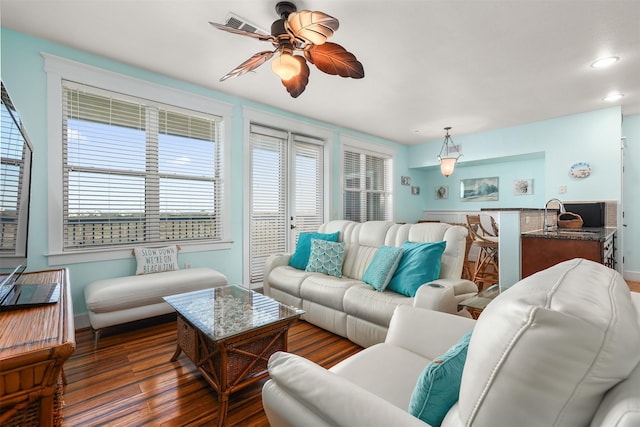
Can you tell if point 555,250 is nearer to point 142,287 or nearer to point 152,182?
point 142,287

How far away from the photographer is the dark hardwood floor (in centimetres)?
157

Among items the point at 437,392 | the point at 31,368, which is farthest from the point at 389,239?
the point at 31,368

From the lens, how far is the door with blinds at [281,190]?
4062mm

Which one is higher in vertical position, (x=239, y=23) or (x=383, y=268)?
(x=239, y=23)

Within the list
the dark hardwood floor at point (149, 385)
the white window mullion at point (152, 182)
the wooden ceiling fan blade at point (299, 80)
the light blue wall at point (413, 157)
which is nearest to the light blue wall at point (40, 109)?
the light blue wall at point (413, 157)

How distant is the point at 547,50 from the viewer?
2.66 meters

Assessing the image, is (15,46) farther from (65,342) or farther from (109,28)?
(65,342)

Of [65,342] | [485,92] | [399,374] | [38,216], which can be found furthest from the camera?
[485,92]

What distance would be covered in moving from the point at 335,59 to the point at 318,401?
1905mm

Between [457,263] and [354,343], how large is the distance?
1.09 meters

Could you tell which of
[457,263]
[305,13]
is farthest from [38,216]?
[457,263]

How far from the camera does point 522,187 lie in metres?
5.53

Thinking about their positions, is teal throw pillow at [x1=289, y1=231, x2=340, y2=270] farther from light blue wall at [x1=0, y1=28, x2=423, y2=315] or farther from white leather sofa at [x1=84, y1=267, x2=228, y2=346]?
light blue wall at [x1=0, y1=28, x2=423, y2=315]

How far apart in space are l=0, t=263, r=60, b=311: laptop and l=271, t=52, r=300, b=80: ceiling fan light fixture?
1.76 m
